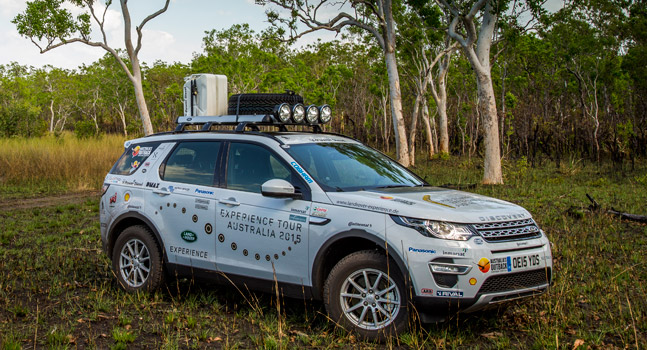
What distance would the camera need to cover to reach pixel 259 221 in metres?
5.53

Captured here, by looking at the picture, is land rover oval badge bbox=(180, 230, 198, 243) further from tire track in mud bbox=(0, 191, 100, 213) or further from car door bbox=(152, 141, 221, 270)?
tire track in mud bbox=(0, 191, 100, 213)

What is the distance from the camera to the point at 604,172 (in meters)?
19.2

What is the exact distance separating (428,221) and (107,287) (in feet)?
12.8

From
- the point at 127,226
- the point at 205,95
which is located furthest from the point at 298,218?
the point at 205,95

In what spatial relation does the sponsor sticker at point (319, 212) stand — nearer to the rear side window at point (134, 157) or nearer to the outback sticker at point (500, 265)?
the outback sticker at point (500, 265)

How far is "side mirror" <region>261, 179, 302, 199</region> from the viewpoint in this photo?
5188 millimetres

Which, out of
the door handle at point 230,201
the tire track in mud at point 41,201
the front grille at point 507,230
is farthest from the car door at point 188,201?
the tire track in mud at point 41,201

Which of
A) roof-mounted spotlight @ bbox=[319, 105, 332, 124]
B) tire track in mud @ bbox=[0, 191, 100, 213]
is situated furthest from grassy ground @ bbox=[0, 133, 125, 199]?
roof-mounted spotlight @ bbox=[319, 105, 332, 124]

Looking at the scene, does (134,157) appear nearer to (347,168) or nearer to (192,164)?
(192,164)

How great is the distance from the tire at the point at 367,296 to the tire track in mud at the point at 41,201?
37.9ft

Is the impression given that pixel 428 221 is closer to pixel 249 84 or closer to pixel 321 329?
pixel 321 329

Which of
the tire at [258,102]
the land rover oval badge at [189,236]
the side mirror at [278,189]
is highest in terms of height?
the tire at [258,102]

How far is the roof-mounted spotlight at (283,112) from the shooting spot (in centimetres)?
621

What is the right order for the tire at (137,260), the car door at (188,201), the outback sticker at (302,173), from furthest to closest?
the tire at (137,260) → the car door at (188,201) → the outback sticker at (302,173)
